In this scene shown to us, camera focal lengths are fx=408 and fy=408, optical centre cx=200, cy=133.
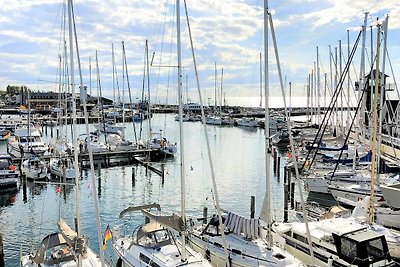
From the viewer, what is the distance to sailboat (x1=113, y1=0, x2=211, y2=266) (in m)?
18.3

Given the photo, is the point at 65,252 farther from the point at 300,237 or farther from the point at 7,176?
the point at 7,176

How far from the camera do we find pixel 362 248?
58.0 feet

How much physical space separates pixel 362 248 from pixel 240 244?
18.3 ft

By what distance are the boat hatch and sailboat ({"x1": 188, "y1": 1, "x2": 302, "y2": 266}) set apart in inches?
83.3

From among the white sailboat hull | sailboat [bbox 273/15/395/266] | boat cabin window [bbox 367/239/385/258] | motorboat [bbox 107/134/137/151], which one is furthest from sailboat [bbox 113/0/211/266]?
motorboat [bbox 107/134/137/151]

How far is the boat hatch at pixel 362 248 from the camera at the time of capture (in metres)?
17.6

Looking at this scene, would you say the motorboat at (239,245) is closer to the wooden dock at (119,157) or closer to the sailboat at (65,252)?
the sailboat at (65,252)

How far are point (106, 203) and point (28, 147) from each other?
24.9 meters

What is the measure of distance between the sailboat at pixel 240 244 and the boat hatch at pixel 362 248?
2117mm

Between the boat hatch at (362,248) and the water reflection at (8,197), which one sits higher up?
the boat hatch at (362,248)

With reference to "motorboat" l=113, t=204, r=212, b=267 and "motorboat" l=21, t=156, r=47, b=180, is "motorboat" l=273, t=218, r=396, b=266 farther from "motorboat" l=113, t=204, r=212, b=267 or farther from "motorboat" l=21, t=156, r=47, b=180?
"motorboat" l=21, t=156, r=47, b=180

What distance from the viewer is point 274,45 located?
19266 mm

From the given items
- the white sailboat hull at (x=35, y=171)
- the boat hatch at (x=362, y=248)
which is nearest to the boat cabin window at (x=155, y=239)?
the boat hatch at (x=362, y=248)

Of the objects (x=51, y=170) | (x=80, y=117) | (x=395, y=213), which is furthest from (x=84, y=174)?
(x=80, y=117)
